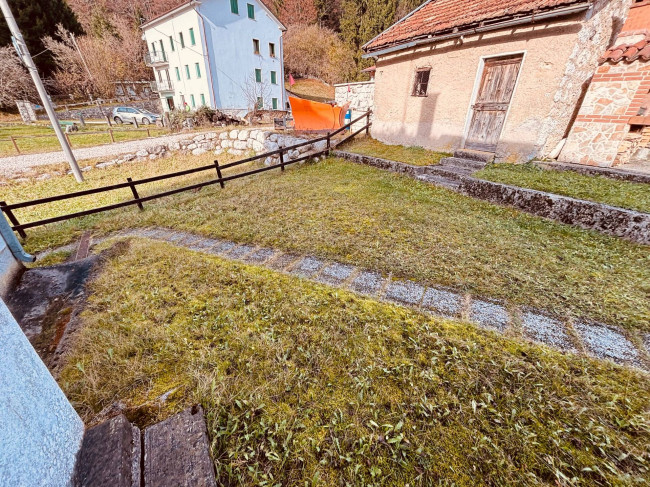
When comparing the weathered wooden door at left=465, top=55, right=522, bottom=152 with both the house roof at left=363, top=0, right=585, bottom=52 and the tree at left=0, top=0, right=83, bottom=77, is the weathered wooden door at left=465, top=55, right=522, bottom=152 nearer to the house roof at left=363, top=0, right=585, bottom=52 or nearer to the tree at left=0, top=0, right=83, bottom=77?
the house roof at left=363, top=0, right=585, bottom=52

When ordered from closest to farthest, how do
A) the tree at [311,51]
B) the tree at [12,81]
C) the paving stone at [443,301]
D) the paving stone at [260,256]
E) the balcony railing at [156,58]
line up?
the paving stone at [443,301], the paving stone at [260,256], the tree at [12,81], the balcony railing at [156,58], the tree at [311,51]

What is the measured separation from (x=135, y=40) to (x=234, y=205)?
122 ft

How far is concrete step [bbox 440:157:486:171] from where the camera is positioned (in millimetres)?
6602

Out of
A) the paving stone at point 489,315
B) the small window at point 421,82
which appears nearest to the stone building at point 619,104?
the small window at point 421,82

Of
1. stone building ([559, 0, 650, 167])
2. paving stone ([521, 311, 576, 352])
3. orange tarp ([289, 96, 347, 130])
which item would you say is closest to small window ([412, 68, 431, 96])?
stone building ([559, 0, 650, 167])

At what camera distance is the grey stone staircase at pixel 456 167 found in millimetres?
6188

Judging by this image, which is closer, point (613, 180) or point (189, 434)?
point (189, 434)

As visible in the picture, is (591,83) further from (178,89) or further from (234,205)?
(178,89)

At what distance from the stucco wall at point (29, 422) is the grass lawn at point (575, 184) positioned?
6.39m

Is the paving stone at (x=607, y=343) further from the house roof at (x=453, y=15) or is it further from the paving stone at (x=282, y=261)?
the house roof at (x=453, y=15)

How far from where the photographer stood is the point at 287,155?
34.0 feet

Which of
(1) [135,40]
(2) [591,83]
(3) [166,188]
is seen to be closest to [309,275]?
(2) [591,83]

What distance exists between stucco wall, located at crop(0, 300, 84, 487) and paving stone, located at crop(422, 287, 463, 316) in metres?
2.53

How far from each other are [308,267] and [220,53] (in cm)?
2533
